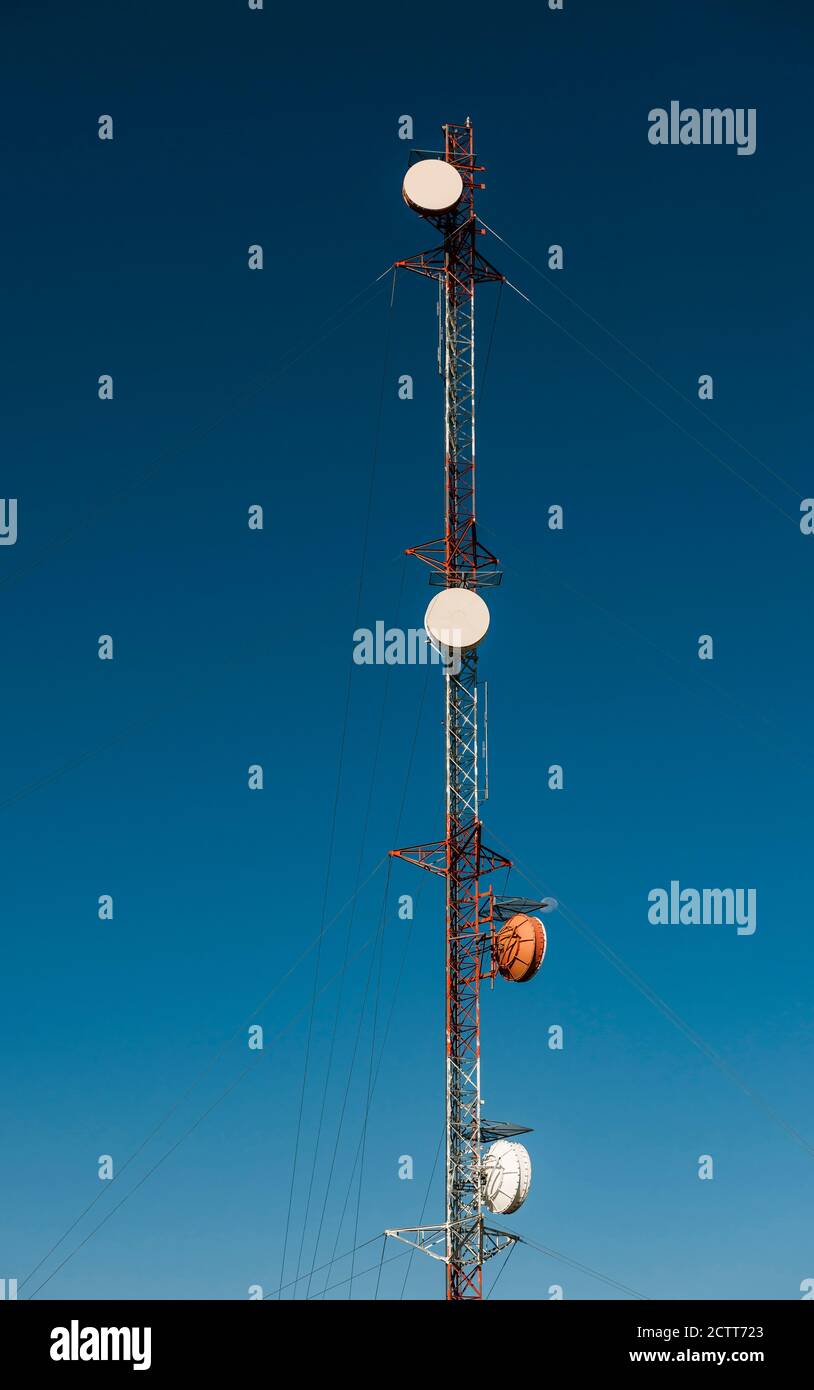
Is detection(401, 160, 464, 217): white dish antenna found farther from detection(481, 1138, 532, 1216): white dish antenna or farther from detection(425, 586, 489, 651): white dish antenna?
detection(481, 1138, 532, 1216): white dish antenna

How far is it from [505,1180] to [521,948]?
22.0 feet

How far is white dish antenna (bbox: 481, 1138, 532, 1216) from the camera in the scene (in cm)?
4775

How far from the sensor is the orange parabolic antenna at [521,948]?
158ft

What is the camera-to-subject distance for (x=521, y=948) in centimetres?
4806

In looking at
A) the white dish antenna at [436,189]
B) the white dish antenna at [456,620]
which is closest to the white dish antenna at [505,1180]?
the white dish antenna at [456,620]

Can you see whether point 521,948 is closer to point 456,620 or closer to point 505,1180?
point 505,1180

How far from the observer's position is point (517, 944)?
48156mm

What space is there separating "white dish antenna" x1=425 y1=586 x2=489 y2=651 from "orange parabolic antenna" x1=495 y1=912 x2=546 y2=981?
8420mm

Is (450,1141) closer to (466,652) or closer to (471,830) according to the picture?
(471,830)

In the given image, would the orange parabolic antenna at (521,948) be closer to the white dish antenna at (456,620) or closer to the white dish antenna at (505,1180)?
the white dish antenna at (505,1180)
